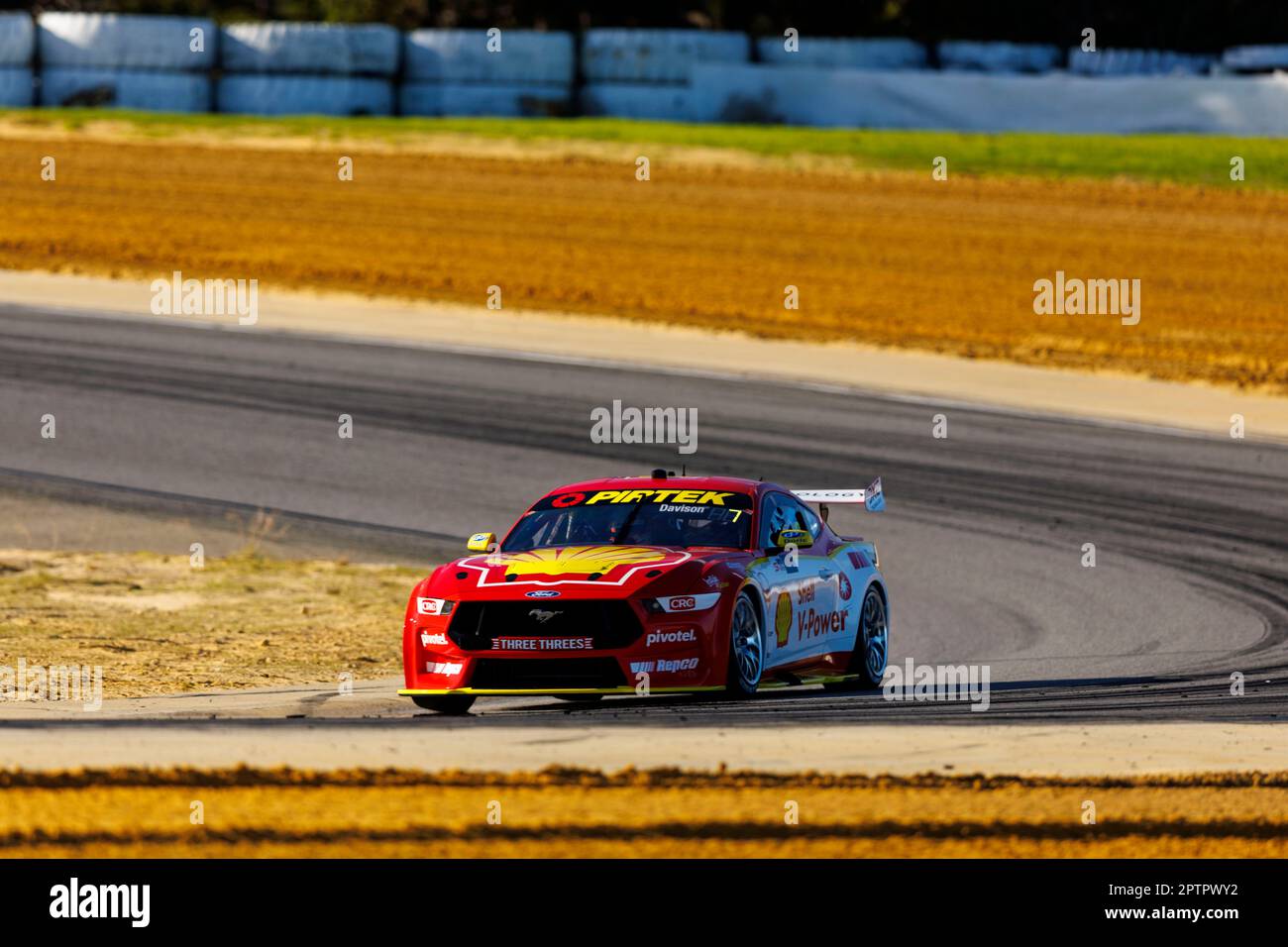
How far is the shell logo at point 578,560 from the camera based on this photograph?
10.7 m

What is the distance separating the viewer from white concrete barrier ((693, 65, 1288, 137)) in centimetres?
4250

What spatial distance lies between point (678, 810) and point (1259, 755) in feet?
9.56

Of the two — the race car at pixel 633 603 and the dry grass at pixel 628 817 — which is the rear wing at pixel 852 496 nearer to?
the race car at pixel 633 603

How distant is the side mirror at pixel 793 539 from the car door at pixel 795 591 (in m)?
0.04

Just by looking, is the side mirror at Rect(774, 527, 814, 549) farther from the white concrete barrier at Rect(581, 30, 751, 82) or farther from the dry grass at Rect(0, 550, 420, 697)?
the white concrete barrier at Rect(581, 30, 751, 82)

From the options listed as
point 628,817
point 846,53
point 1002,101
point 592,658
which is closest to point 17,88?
point 846,53

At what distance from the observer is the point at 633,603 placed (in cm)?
1034

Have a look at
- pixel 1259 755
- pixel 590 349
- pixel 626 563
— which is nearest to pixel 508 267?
pixel 590 349

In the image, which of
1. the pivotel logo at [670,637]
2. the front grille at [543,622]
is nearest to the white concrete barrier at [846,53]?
the front grille at [543,622]

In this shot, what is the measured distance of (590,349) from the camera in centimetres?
2641

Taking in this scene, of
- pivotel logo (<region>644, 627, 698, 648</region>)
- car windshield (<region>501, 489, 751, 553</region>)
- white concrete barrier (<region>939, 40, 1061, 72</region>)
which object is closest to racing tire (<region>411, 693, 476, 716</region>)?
pivotel logo (<region>644, 627, 698, 648</region>)

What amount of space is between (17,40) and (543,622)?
36.6 meters

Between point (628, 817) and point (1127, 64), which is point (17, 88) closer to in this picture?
point (1127, 64)
